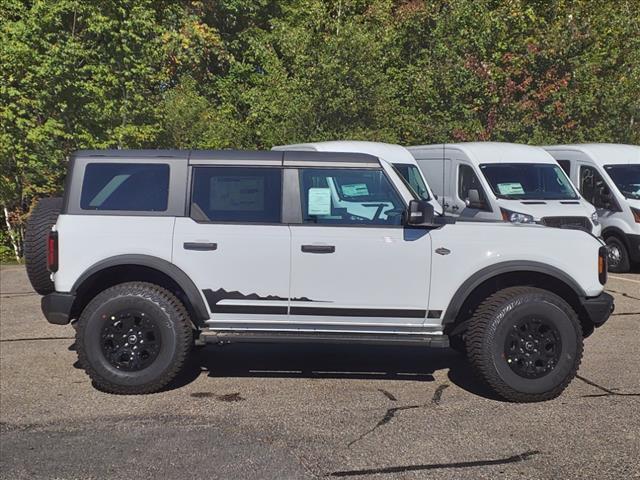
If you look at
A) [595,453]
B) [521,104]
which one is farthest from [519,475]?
[521,104]

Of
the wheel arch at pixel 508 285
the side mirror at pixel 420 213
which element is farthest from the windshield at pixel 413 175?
the side mirror at pixel 420 213

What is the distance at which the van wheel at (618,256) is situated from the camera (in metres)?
13.2

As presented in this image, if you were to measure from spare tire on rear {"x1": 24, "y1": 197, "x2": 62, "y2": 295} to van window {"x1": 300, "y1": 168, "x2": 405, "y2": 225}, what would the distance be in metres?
2.07

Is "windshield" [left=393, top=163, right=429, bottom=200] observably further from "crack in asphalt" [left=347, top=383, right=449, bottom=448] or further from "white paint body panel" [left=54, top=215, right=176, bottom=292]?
"white paint body panel" [left=54, top=215, right=176, bottom=292]

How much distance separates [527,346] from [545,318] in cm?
25

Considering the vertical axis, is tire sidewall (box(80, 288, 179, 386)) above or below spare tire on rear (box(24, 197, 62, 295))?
below

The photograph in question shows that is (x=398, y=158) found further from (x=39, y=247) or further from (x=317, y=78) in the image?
(x=39, y=247)

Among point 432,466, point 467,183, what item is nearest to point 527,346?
point 432,466

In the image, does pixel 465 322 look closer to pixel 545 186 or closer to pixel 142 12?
pixel 545 186

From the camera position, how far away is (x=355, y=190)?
5980mm

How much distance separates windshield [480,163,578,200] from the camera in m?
12.4

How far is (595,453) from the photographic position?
459 centimetres

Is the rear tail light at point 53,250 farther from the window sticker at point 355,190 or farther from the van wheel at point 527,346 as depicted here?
the van wheel at point 527,346

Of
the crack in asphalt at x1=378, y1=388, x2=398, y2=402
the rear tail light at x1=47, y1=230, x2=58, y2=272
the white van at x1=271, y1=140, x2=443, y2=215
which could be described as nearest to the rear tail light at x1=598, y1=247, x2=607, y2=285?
the crack in asphalt at x1=378, y1=388, x2=398, y2=402
